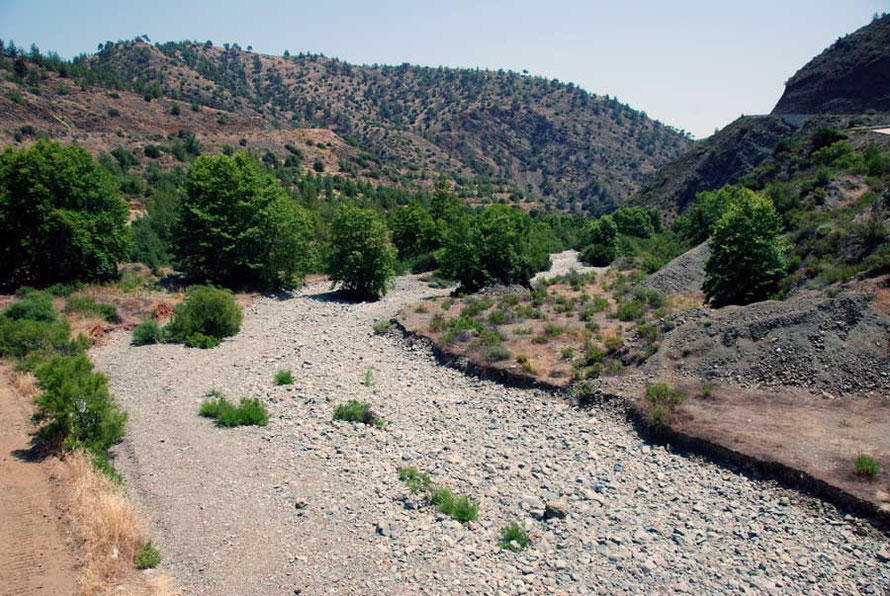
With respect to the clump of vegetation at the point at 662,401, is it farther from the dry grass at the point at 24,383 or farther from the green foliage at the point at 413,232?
the green foliage at the point at 413,232

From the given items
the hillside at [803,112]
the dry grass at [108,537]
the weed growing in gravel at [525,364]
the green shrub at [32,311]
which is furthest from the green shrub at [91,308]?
the hillside at [803,112]

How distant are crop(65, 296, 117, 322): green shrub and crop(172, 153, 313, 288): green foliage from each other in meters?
7.26

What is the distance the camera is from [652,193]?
9400cm

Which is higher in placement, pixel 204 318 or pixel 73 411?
pixel 204 318

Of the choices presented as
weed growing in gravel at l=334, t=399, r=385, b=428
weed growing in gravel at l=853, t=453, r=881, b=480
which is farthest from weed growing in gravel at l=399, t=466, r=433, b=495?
weed growing in gravel at l=853, t=453, r=881, b=480

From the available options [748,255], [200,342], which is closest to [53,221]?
[200,342]

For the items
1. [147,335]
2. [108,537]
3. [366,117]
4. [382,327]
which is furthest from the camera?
[366,117]

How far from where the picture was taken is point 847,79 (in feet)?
247

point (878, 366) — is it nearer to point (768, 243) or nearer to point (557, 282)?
point (768, 243)

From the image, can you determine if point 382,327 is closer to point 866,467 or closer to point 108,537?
point 108,537

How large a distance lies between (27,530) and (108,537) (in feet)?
6.80

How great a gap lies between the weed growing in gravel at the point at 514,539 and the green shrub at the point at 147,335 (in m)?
19.4

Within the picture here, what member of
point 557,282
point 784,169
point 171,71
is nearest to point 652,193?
point 784,169

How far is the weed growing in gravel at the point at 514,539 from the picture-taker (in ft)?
39.5
